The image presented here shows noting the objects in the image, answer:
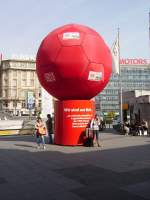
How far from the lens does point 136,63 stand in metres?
109

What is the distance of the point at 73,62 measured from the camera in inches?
607

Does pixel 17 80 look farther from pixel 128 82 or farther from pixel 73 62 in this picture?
pixel 73 62

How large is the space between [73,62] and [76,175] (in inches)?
285

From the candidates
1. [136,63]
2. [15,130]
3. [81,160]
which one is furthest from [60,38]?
[136,63]

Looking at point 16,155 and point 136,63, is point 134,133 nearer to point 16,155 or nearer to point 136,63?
point 16,155

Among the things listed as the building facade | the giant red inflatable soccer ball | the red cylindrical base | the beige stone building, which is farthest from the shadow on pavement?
the beige stone building

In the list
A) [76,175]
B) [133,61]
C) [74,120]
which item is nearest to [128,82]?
[133,61]

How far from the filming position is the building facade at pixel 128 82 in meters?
107

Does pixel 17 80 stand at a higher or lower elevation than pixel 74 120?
higher

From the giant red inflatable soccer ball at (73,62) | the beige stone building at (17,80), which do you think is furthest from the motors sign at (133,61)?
the giant red inflatable soccer ball at (73,62)

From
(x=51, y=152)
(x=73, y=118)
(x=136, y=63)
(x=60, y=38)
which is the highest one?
(x=136, y=63)

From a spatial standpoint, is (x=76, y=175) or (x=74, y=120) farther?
(x=74, y=120)

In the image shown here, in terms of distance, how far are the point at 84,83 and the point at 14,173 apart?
704 cm

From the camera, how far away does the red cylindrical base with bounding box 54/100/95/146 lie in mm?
16453
